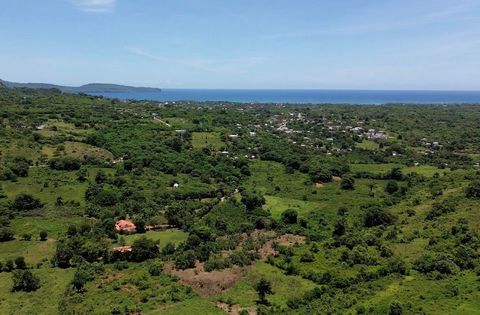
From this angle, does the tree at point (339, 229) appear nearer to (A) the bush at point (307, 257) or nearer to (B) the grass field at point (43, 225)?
(A) the bush at point (307, 257)

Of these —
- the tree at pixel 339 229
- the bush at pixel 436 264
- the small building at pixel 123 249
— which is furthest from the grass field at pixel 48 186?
the bush at pixel 436 264

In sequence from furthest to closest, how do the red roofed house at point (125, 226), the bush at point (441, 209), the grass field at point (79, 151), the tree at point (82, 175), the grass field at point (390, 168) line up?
the grass field at point (390, 168) < the grass field at point (79, 151) < the tree at point (82, 175) < the red roofed house at point (125, 226) < the bush at point (441, 209)

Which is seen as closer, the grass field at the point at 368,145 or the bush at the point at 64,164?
the bush at the point at 64,164

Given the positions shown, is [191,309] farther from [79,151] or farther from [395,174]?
[395,174]

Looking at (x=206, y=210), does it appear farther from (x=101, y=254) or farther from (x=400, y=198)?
(x=400, y=198)

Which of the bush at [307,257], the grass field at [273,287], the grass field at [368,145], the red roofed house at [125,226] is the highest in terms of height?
the grass field at [368,145]

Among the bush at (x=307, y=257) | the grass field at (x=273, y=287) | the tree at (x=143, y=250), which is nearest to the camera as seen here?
the grass field at (x=273, y=287)

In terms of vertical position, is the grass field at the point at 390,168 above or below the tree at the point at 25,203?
above

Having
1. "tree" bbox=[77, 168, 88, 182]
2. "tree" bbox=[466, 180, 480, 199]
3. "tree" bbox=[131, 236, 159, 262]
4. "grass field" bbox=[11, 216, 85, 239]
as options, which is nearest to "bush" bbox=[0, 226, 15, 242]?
"grass field" bbox=[11, 216, 85, 239]
